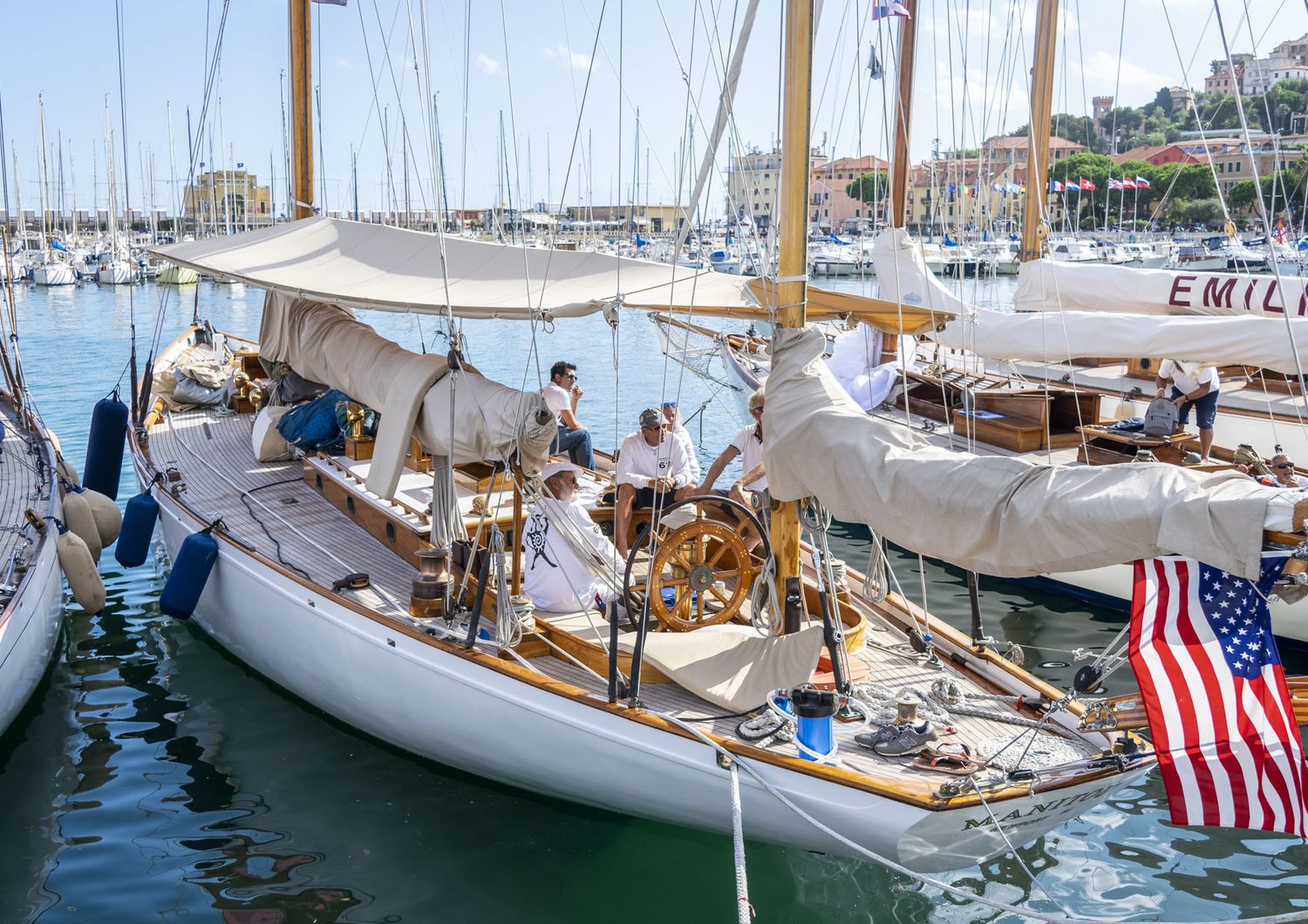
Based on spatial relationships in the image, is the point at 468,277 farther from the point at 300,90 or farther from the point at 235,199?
the point at 235,199

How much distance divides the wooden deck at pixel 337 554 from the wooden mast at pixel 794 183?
80cm

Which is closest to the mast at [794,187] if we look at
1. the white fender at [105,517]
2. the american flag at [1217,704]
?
the american flag at [1217,704]

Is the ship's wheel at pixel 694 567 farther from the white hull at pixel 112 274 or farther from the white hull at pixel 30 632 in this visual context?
the white hull at pixel 112 274

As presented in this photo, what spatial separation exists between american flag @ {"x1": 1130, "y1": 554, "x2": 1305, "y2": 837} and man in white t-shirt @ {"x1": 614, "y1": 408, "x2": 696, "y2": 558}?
3.77 meters

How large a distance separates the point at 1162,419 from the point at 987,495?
761cm

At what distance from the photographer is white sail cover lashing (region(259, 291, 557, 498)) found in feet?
19.1

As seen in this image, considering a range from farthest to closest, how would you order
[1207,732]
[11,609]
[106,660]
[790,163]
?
[106,660] < [11,609] < [790,163] < [1207,732]

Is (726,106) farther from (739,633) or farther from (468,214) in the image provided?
(468,214)

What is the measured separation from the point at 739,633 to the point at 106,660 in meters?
5.59

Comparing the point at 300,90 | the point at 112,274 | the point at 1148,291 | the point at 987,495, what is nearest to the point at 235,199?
the point at 112,274

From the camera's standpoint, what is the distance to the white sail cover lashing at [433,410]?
19.1ft

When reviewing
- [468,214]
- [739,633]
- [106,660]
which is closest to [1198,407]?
[739,633]

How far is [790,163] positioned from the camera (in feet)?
18.3

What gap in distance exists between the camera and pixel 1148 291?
1088cm
